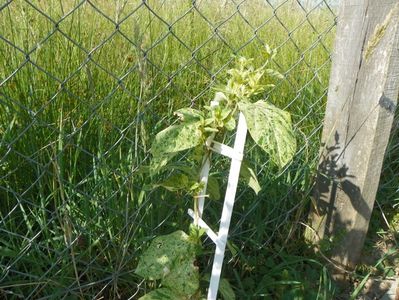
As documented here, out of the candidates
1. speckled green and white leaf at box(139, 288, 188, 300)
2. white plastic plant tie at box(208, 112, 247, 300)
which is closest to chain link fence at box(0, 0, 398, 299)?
white plastic plant tie at box(208, 112, 247, 300)

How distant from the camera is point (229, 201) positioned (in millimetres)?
1075

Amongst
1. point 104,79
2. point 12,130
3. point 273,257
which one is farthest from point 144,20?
point 273,257

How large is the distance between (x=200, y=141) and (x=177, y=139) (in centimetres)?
6

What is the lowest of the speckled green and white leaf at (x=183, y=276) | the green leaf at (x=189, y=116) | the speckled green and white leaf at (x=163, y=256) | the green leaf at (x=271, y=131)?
the speckled green and white leaf at (x=183, y=276)

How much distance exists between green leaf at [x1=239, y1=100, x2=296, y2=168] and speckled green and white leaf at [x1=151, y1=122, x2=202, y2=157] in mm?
121

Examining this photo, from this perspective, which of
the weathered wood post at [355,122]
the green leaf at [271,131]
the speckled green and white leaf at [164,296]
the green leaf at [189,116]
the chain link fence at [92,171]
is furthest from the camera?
the weathered wood post at [355,122]

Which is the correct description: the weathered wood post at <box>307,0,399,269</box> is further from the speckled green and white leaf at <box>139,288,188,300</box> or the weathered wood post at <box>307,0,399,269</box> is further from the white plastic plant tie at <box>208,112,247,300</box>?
the speckled green and white leaf at <box>139,288,188,300</box>

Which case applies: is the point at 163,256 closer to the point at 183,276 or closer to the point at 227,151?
the point at 183,276

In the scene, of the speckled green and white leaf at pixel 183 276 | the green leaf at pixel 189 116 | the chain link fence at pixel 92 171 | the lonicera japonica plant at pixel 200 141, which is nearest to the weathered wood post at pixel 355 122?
the chain link fence at pixel 92 171

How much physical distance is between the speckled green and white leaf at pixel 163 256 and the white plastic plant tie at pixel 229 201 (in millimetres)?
69

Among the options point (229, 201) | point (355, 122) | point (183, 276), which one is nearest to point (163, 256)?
point (183, 276)

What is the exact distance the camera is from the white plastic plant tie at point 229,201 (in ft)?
3.34

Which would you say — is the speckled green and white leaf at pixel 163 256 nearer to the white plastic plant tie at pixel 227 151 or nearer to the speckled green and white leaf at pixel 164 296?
the speckled green and white leaf at pixel 164 296

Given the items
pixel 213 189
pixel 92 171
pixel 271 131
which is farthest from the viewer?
pixel 92 171
